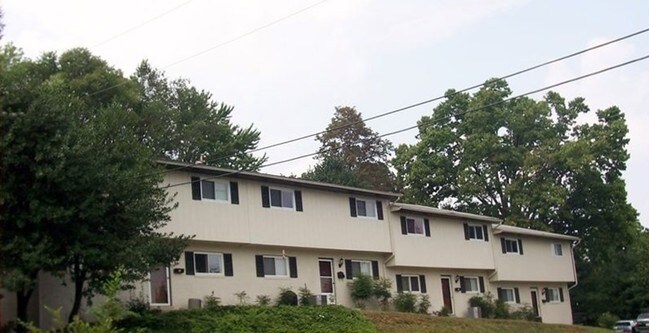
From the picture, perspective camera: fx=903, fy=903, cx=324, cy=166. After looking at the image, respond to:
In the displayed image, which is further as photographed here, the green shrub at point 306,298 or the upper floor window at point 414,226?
the upper floor window at point 414,226

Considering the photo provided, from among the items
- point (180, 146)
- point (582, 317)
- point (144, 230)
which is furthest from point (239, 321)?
point (582, 317)

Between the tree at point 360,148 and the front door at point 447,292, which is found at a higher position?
the tree at point 360,148

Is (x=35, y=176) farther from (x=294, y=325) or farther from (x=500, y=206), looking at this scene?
(x=500, y=206)

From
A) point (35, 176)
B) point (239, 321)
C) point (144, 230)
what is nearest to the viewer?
point (35, 176)

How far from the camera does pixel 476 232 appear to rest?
43.5 metres

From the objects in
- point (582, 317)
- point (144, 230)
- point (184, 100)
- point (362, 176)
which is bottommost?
point (582, 317)

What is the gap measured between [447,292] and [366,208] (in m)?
7.21

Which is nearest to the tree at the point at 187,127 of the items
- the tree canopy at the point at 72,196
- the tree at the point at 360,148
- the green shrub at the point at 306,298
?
the tree at the point at 360,148

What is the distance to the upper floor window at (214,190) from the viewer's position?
99.7 feet

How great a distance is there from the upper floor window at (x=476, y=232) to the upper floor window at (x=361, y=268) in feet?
22.2

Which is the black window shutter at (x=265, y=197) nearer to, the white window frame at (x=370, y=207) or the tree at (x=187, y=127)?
the white window frame at (x=370, y=207)

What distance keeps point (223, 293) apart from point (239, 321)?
14.2ft

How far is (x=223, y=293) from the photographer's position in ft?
102

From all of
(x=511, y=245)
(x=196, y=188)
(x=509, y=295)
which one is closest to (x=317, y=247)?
(x=196, y=188)
